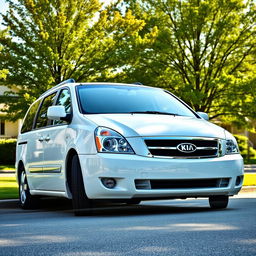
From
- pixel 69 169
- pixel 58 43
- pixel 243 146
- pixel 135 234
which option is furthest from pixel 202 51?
pixel 135 234

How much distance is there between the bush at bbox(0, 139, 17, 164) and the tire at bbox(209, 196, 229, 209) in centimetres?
2416

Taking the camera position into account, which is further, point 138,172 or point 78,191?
point 78,191

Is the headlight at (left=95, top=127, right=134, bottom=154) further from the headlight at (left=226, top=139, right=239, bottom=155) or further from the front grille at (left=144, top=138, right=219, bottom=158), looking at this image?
the headlight at (left=226, top=139, right=239, bottom=155)

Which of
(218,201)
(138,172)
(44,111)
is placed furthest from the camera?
(44,111)

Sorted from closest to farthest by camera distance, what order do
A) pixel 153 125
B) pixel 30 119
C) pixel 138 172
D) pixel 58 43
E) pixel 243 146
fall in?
pixel 138 172
pixel 153 125
pixel 30 119
pixel 58 43
pixel 243 146

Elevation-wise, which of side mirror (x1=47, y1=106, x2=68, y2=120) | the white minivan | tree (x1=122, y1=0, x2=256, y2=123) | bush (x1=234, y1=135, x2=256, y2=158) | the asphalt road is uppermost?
tree (x1=122, y1=0, x2=256, y2=123)

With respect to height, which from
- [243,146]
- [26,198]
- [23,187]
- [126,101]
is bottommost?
[243,146]

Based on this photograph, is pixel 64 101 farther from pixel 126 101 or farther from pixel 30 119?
pixel 30 119

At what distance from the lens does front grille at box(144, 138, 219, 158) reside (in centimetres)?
800

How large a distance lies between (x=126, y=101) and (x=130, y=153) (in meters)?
1.61

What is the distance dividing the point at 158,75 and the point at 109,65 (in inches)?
135

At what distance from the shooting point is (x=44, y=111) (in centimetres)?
1043

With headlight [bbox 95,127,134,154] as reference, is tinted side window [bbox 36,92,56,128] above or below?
above

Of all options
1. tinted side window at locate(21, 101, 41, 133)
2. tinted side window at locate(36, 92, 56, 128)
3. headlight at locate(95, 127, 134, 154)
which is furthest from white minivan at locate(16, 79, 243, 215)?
tinted side window at locate(21, 101, 41, 133)
